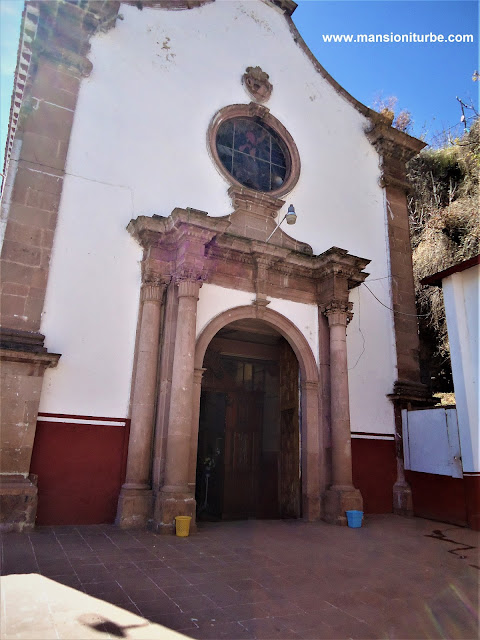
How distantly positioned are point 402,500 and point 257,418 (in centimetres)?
332

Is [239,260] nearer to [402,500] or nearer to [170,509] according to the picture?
[170,509]

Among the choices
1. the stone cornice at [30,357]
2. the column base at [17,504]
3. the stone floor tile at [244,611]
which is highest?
the stone cornice at [30,357]

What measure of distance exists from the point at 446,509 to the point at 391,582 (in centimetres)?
445

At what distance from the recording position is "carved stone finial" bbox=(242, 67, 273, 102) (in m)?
9.87

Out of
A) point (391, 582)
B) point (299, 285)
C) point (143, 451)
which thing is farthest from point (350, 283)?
point (391, 582)

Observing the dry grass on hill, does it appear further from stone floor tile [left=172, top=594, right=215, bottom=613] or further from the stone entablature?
stone floor tile [left=172, top=594, right=215, bottom=613]

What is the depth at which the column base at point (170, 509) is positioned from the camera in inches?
245

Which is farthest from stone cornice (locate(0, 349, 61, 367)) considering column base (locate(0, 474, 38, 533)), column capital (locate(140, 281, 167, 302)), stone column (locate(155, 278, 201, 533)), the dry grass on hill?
the dry grass on hill

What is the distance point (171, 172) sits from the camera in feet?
27.5

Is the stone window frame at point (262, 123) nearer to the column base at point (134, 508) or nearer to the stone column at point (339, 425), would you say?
the stone column at point (339, 425)

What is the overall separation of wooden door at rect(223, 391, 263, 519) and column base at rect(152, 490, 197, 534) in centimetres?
328

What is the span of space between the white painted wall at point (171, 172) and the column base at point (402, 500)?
120cm

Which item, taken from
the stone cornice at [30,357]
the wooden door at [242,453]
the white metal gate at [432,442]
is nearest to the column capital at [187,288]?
the stone cornice at [30,357]

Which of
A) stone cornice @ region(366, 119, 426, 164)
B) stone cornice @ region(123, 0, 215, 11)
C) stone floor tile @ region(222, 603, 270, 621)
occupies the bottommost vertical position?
stone floor tile @ region(222, 603, 270, 621)
